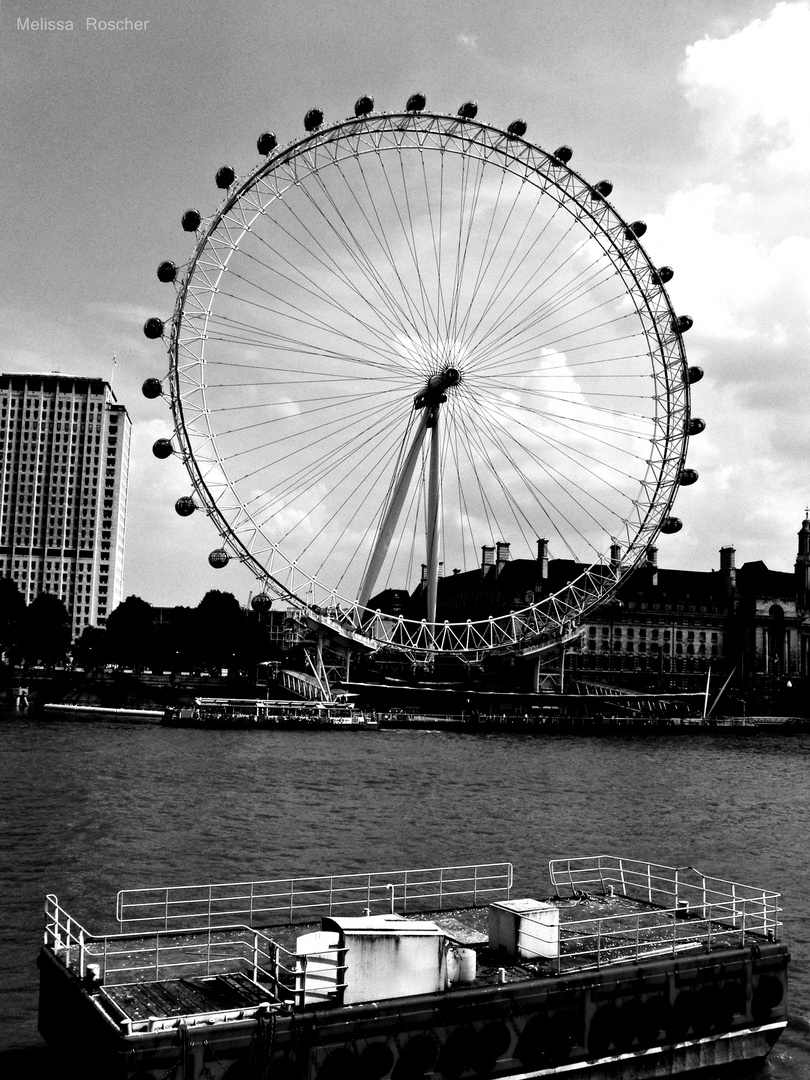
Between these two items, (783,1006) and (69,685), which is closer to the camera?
(783,1006)

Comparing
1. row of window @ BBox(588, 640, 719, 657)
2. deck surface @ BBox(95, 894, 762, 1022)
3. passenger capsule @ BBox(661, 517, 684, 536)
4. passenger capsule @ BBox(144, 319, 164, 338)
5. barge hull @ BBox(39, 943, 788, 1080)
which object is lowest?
barge hull @ BBox(39, 943, 788, 1080)

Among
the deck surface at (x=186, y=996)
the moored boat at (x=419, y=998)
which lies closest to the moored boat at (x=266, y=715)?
the moored boat at (x=419, y=998)

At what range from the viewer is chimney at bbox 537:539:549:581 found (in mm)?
165500

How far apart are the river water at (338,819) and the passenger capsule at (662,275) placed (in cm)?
3528

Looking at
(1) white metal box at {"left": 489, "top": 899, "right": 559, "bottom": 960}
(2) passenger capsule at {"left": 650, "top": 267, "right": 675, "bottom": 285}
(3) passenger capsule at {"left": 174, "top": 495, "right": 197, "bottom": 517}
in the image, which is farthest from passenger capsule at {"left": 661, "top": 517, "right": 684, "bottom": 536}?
(1) white metal box at {"left": 489, "top": 899, "right": 559, "bottom": 960}

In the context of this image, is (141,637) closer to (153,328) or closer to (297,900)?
(153,328)

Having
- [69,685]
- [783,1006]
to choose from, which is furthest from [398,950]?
[69,685]

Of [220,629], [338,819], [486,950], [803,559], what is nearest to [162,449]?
[338,819]

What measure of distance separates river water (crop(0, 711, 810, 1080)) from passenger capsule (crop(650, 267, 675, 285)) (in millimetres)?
35283

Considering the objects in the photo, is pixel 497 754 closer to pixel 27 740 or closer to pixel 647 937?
pixel 27 740

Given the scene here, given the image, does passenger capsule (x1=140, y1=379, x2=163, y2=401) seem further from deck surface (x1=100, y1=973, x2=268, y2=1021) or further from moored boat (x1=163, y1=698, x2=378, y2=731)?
deck surface (x1=100, y1=973, x2=268, y2=1021)

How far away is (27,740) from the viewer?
69875 millimetres

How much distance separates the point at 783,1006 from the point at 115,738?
207ft

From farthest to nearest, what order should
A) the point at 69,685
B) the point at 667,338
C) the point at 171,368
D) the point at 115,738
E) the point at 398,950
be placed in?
the point at 69,685, the point at 667,338, the point at 115,738, the point at 171,368, the point at 398,950
